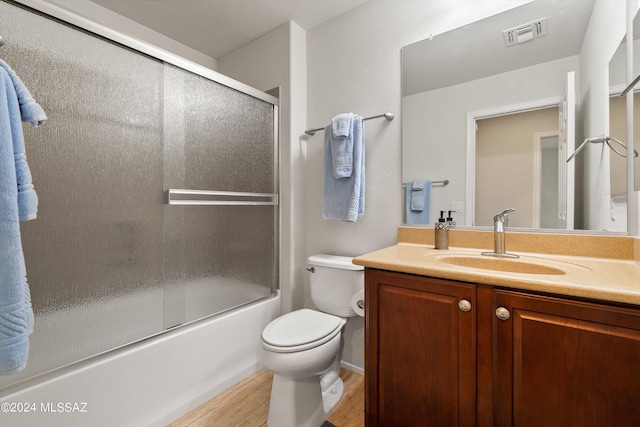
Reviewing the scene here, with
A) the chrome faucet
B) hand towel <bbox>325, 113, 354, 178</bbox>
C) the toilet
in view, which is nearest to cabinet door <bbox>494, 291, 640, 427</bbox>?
the chrome faucet

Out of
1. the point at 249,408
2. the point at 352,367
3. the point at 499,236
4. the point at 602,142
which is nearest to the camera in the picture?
the point at 602,142

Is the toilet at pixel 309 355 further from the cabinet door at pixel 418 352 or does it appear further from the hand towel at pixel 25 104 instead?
the hand towel at pixel 25 104

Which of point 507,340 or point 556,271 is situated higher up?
point 556,271

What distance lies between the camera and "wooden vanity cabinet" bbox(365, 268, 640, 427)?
0.70 m

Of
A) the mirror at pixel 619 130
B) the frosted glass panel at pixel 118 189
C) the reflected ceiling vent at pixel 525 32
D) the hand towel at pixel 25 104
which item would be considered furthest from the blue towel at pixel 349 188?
the hand towel at pixel 25 104

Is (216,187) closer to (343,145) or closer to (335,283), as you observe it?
(343,145)

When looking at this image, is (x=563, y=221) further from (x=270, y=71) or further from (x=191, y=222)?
(x=270, y=71)

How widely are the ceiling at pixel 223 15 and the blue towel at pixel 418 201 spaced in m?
1.17

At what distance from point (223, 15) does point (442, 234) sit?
191cm

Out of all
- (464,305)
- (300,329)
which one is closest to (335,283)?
(300,329)

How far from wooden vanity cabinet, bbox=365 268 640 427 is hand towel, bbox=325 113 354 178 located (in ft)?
2.37

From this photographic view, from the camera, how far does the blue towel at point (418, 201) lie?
5.05ft

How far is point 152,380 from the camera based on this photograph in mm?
1301

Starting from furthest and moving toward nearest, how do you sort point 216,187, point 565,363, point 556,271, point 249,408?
point 216,187
point 249,408
point 556,271
point 565,363
